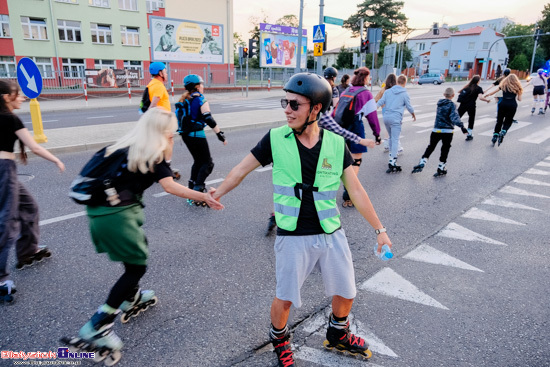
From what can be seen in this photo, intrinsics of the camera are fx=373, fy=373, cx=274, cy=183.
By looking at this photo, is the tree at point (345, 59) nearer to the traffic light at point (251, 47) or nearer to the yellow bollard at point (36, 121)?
the traffic light at point (251, 47)

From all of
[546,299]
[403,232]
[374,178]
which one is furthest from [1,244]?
[374,178]

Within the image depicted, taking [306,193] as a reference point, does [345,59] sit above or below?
above

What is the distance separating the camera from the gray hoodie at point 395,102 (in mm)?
7387

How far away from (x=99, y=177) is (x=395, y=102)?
6.35 meters

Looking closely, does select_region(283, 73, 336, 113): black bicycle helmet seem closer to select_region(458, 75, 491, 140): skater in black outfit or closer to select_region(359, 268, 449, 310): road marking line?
select_region(359, 268, 449, 310): road marking line

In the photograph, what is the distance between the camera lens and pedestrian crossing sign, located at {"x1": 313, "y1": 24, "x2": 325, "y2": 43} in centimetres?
1767

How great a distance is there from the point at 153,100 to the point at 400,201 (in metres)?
4.48

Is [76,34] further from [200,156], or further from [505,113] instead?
[505,113]

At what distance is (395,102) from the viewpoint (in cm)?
742

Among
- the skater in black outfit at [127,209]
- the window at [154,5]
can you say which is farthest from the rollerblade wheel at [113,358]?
the window at [154,5]

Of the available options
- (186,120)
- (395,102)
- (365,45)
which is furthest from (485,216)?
(365,45)

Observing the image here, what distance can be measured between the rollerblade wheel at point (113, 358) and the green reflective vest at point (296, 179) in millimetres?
1466

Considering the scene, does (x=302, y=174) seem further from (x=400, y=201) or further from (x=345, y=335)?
(x=400, y=201)

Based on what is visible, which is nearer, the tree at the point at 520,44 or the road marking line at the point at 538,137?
the road marking line at the point at 538,137
